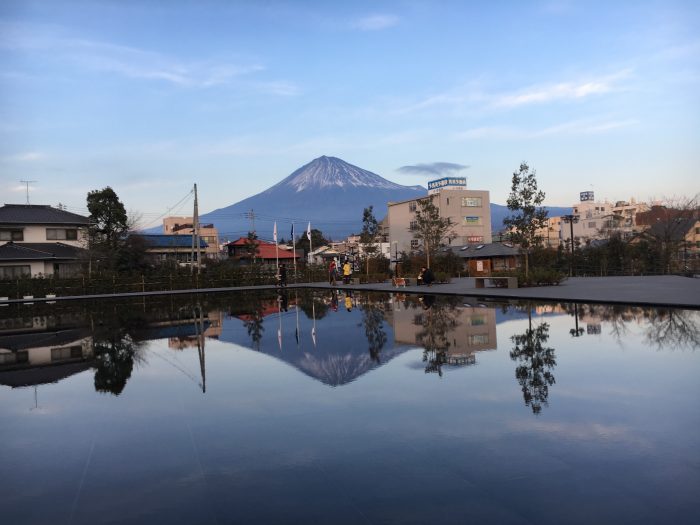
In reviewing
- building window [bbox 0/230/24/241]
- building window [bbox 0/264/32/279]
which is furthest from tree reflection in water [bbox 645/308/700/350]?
building window [bbox 0/230/24/241]

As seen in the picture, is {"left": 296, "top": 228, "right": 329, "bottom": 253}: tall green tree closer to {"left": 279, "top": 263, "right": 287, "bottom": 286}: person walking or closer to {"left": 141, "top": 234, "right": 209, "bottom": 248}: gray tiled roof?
{"left": 141, "top": 234, "right": 209, "bottom": 248}: gray tiled roof

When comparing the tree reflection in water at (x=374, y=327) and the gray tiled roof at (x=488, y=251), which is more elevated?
the gray tiled roof at (x=488, y=251)

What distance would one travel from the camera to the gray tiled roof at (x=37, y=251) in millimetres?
44656

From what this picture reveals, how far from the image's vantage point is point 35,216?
5056 centimetres

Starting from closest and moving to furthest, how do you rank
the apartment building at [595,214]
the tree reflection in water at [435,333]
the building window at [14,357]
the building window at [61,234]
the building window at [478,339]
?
the tree reflection in water at [435,333], the building window at [478,339], the building window at [14,357], the building window at [61,234], the apartment building at [595,214]

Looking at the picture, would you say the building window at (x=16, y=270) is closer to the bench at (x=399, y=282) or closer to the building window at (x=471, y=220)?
the bench at (x=399, y=282)

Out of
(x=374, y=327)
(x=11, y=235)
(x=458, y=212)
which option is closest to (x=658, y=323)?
(x=374, y=327)

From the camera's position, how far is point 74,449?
19.2 feet

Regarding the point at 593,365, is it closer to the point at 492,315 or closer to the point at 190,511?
the point at 190,511

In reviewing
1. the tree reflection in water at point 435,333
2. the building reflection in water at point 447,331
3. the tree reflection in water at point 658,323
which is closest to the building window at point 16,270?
the building reflection in water at point 447,331

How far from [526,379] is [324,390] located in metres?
2.87

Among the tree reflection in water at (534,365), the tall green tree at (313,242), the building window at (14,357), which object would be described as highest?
the tall green tree at (313,242)

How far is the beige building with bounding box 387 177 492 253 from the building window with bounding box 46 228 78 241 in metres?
45.3

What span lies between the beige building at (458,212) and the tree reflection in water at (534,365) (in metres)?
72.6
